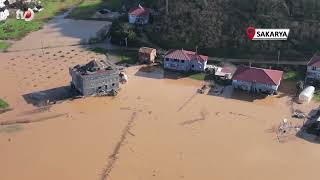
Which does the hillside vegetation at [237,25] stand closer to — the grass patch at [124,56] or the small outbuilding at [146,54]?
the grass patch at [124,56]

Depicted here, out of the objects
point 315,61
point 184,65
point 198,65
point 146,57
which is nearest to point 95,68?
point 146,57

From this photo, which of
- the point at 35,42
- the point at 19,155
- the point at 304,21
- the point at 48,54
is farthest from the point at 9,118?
the point at 304,21

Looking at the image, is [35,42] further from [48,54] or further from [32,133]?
[32,133]

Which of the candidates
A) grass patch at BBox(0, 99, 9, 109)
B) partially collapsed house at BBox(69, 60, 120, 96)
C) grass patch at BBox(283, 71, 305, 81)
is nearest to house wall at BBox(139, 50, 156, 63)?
partially collapsed house at BBox(69, 60, 120, 96)

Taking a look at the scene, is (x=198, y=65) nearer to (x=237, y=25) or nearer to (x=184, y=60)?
(x=184, y=60)

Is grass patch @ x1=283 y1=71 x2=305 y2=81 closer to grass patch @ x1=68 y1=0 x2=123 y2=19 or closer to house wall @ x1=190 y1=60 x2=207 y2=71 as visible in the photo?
house wall @ x1=190 y1=60 x2=207 y2=71

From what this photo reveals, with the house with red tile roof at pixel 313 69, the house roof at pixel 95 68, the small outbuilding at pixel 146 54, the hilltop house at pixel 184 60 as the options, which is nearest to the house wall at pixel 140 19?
the small outbuilding at pixel 146 54
